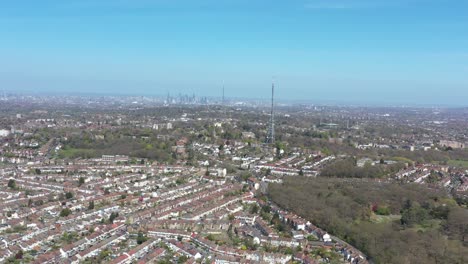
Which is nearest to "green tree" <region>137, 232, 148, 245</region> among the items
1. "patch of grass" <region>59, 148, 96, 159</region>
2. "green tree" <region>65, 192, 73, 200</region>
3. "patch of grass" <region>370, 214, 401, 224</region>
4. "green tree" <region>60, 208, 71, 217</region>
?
"green tree" <region>60, 208, 71, 217</region>

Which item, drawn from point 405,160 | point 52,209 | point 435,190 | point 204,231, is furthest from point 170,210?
point 405,160

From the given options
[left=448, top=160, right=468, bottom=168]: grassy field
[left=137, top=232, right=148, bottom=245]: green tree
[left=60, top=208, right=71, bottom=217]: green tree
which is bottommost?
[left=448, top=160, right=468, bottom=168]: grassy field

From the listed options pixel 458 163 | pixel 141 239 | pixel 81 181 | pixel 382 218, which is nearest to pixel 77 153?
pixel 81 181

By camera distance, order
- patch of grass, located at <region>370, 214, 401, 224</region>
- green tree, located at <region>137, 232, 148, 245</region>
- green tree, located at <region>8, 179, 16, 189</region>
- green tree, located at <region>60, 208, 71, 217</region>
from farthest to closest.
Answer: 1. green tree, located at <region>8, 179, 16, 189</region>
2. patch of grass, located at <region>370, 214, 401, 224</region>
3. green tree, located at <region>60, 208, 71, 217</region>
4. green tree, located at <region>137, 232, 148, 245</region>

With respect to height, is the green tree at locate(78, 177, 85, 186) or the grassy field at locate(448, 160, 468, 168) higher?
the green tree at locate(78, 177, 85, 186)

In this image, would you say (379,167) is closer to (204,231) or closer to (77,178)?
(204,231)

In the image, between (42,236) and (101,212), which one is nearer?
(42,236)

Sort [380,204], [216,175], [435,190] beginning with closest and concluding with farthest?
[380,204] → [435,190] → [216,175]

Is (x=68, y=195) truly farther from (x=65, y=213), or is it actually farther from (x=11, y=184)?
(x=11, y=184)

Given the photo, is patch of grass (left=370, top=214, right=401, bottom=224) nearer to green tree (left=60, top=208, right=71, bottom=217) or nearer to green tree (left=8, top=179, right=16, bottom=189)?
Answer: green tree (left=60, top=208, right=71, bottom=217)

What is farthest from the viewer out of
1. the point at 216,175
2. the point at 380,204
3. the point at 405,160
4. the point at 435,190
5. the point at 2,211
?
the point at 405,160

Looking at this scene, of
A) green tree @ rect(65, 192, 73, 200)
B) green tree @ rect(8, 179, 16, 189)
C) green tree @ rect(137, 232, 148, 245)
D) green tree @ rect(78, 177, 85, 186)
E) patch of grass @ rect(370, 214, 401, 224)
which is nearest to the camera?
green tree @ rect(137, 232, 148, 245)
